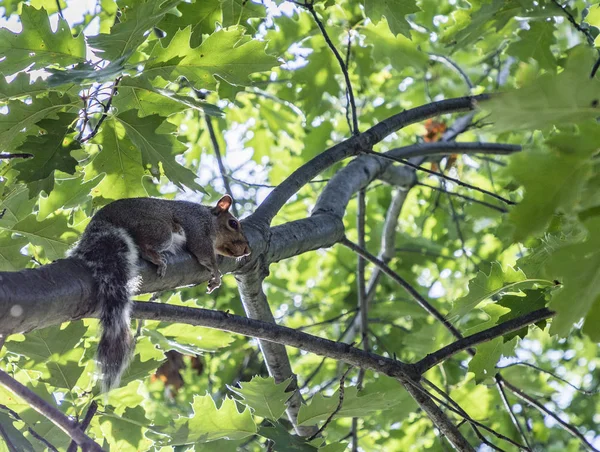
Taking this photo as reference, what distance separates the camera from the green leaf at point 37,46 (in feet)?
8.56

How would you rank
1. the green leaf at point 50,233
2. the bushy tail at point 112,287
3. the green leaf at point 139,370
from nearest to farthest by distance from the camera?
the bushy tail at point 112,287 < the green leaf at point 50,233 < the green leaf at point 139,370

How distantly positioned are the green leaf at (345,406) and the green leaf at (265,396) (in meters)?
0.09

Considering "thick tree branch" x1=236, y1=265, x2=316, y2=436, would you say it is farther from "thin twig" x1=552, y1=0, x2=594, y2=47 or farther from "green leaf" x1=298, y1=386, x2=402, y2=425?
"thin twig" x1=552, y1=0, x2=594, y2=47

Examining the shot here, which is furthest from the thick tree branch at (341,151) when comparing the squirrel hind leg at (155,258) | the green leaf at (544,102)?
the green leaf at (544,102)

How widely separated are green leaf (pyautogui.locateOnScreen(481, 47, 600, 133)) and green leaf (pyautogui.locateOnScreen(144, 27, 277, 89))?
1447 mm

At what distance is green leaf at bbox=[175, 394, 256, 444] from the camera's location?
2455 mm

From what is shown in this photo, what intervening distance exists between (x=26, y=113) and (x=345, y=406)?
5.08ft

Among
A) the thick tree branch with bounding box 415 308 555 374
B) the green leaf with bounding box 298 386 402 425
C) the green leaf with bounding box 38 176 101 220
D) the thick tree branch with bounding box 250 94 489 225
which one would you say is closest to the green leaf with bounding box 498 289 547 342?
the thick tree branch with bounding box 415 308 555 374

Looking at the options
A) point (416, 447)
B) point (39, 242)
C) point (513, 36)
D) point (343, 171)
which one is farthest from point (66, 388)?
point (513, 36)

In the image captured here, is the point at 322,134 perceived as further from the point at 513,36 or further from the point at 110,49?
the point at 110,49

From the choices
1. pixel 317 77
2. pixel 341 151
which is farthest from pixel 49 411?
pixel 317 77

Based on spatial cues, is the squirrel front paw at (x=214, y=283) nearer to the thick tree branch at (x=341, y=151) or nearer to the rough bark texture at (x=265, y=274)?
the rough bark texture at (x=265, y=274)

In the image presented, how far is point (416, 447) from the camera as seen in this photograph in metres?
4.94

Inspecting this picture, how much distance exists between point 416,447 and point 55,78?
3.75m
